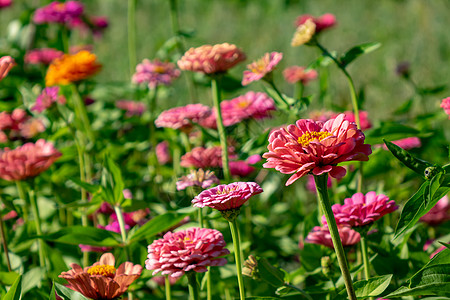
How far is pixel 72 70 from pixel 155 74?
22 centimetres

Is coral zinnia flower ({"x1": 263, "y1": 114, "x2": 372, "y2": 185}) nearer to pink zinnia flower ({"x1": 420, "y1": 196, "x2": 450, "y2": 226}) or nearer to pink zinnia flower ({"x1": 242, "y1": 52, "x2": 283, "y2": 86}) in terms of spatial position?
pink zinnia flower ({"x1": 242, "y1": 52, "x2": 283, "y2": 86})

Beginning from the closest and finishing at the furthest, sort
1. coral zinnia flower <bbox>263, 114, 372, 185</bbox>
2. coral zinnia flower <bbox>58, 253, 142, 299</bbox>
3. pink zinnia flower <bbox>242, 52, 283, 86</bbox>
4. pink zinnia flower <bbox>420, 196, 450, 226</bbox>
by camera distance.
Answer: coral zinnia flower <bbox>263, 114, 372, 185</bbox>, coral zinnia flower <bbox>58, 253, 142, 299</bbox>, pink zinnia flower <bbox>242, 52, 283, 86</bbox>, pink zinnia flower <bbox>420, 196, 450, 226</bbox>

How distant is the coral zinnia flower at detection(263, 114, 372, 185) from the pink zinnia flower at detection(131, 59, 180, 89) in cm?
86

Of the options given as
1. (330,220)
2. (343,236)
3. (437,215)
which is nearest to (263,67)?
(343,236)

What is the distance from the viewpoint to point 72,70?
139 cm

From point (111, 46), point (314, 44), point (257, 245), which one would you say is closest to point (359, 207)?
point (314, 44)

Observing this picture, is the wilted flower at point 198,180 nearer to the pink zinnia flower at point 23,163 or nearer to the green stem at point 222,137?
the green stem at point 222,137

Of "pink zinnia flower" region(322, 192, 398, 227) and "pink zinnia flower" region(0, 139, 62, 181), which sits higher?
"pink zinnia flower" region(0, 139, 62, 181)

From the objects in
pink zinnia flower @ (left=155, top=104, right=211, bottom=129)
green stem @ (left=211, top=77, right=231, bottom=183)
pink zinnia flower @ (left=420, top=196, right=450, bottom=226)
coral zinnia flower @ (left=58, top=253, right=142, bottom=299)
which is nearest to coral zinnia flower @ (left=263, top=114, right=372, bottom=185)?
coral zinnia flower @ (left=58, top=253, right=142, bottom=299)

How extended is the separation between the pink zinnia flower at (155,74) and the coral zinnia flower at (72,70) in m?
0.11

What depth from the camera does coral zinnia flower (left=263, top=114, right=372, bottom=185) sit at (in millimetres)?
604

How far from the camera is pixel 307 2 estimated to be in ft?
12.0

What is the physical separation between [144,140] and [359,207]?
3.48 feet

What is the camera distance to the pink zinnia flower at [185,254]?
2.25ft
